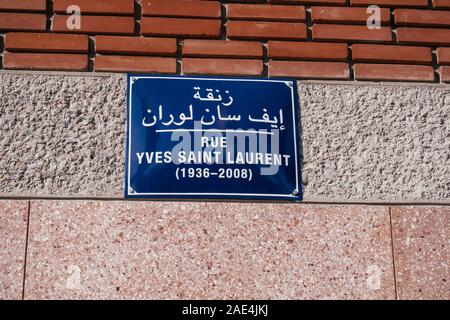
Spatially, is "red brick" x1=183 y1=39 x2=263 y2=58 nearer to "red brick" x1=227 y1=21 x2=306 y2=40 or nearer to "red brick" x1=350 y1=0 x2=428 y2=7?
"red brick" x1=227 y1=21 x2=306 y2=40

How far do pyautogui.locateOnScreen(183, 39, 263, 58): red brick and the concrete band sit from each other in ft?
1.18

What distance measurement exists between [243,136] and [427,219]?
43.7 inches

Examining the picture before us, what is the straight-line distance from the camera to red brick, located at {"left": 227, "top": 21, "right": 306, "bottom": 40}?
124 inches

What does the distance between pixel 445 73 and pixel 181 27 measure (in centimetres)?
158

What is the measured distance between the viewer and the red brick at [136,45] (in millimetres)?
3072

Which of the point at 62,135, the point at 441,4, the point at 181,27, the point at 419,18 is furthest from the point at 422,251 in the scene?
the point at 62,135

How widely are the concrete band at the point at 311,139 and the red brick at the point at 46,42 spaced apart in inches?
6.1

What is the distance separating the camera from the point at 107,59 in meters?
3.06

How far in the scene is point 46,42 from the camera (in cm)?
305

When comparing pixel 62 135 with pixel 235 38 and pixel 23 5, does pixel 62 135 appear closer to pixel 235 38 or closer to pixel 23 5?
pixel 23 5

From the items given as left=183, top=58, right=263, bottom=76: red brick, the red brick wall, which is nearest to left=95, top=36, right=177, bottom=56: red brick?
the red brick wall

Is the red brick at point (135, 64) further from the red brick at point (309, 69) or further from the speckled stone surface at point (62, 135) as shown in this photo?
the red brick at point (309, 69)

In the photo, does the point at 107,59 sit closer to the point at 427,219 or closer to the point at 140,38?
the point at 140,38
